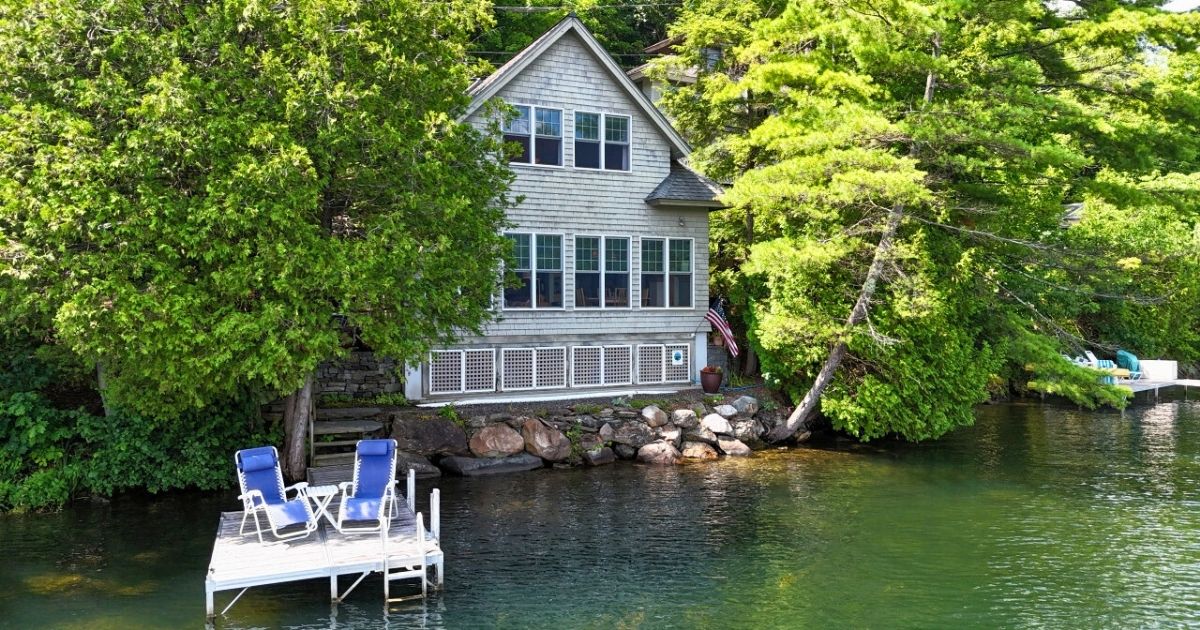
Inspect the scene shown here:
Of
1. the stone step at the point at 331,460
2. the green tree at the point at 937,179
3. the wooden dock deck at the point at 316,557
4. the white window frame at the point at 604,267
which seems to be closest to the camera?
the wooden dock deck at the point at 316,557

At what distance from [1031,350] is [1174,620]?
429 inches

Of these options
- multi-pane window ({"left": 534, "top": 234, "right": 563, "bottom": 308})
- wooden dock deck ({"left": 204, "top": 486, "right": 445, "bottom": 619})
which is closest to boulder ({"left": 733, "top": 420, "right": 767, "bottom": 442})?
multi-pane window ({"left": 534, "top": 234, "right": 563, "bottom": 308})

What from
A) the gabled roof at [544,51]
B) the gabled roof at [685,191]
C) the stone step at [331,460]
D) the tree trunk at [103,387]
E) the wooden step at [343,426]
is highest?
the gabled roof at [544,51]

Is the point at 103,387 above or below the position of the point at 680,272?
below

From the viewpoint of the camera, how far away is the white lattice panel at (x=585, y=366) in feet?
73.0

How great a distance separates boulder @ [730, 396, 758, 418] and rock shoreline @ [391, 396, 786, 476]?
0.08ft

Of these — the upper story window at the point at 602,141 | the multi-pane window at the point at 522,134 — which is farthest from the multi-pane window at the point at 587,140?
the multi-pane window at the point at 522,134

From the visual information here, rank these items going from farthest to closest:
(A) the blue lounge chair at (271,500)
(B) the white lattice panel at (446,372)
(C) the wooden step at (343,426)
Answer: (B) the white lattice panel at (446,372) → (C) the wooden step at (343,426) → (A) the blue lounge chair at (271,500)

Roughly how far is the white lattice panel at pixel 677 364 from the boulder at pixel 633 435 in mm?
2966

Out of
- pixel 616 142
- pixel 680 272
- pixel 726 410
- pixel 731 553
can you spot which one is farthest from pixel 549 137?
pixel 731 553

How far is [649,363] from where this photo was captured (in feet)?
76.3

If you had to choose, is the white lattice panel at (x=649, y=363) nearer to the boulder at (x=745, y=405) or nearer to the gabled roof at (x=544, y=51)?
the boulder at (x=745, y=405)

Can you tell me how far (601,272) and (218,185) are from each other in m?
10.3

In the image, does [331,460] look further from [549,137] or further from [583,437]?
[549,137]
